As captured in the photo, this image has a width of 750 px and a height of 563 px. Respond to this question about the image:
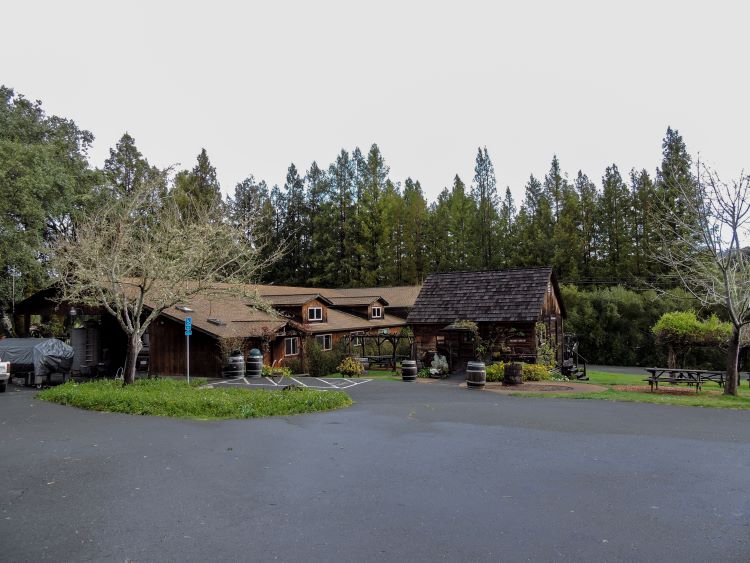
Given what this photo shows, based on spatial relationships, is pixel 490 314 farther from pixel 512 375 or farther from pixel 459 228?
pixel 459 228

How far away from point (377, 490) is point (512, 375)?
14830 mm

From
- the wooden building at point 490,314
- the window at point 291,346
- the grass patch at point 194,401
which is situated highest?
the wooden building at point 490,314

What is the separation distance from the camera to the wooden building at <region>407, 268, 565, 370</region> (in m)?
26.1

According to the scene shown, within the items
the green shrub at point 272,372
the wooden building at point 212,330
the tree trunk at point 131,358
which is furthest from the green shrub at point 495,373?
the tree trunk at point 131,358

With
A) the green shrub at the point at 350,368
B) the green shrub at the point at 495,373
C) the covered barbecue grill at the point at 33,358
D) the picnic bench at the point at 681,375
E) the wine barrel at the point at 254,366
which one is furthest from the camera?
the green shrub at the point at 350,368

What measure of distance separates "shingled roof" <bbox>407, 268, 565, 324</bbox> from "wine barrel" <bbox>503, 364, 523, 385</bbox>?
476 cm

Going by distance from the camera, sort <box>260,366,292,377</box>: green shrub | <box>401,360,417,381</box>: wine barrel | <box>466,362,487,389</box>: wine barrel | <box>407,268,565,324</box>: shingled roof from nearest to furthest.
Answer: <box>466,362,487,389</box>: wine barrel
<box>401,360,417,381</box>: wine barrel
<box>260,366,292,377</box>: green shrub
<box>407,268,565,324</box>: shingled roof

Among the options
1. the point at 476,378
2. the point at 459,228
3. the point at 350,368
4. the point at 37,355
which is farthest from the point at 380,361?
the point at 459,228

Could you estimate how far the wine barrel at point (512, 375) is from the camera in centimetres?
2117

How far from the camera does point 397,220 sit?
59188mm

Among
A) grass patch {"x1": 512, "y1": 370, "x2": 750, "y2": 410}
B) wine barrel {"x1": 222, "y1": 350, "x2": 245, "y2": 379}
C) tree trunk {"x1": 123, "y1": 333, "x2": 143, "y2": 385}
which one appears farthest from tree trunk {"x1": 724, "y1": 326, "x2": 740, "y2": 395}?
tree trunk {"x1": 123, "y1": 333, "x2": 143, "y2": 385}

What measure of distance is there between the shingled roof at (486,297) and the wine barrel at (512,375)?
4765mm

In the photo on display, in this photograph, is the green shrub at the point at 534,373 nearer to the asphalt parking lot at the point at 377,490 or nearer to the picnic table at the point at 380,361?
the picnic table at the point at 380,361

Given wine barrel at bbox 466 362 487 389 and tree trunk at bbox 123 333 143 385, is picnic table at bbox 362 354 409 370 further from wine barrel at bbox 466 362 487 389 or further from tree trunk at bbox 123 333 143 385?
tree trunk at bbox 123 333 143 385
